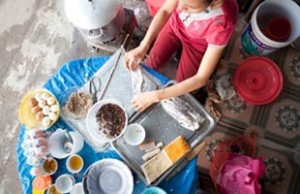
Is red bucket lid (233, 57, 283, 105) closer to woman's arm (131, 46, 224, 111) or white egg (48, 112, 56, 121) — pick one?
woman's arm (131, 46, 224, 111)

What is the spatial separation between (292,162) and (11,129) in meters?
1.43

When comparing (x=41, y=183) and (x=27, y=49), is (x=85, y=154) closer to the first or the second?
(x=41, y=183)

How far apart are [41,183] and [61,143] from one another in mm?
159

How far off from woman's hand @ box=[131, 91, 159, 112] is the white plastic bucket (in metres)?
0.65

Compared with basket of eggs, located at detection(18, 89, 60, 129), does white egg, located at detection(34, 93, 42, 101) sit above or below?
above

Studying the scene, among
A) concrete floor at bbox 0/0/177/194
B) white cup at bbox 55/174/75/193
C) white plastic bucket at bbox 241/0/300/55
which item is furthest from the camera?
concrete floor at bbox 0/0/177/194

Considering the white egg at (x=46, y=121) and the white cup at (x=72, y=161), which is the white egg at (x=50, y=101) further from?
the white cup at (x=72, y=161)

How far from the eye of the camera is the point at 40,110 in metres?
1.37

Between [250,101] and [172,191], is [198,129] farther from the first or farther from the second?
[250,101]

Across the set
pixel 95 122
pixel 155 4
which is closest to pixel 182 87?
pixel 95 122

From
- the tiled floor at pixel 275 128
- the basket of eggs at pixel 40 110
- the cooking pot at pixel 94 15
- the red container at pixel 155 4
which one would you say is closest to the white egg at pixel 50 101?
the basket of eggs at pixel 40 110

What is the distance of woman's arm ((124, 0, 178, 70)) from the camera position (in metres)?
1.35

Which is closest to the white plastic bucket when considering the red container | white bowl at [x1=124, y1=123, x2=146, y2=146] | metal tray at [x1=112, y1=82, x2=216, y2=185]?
the red container

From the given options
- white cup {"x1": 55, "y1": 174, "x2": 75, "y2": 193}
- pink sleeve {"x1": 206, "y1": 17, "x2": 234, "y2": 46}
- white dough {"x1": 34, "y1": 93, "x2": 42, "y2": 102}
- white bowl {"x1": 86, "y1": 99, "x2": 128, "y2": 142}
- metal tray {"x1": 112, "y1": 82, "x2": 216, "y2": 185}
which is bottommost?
white cup {"x1": 55, "y1": 174, "x2": 75, "y2": 193}
